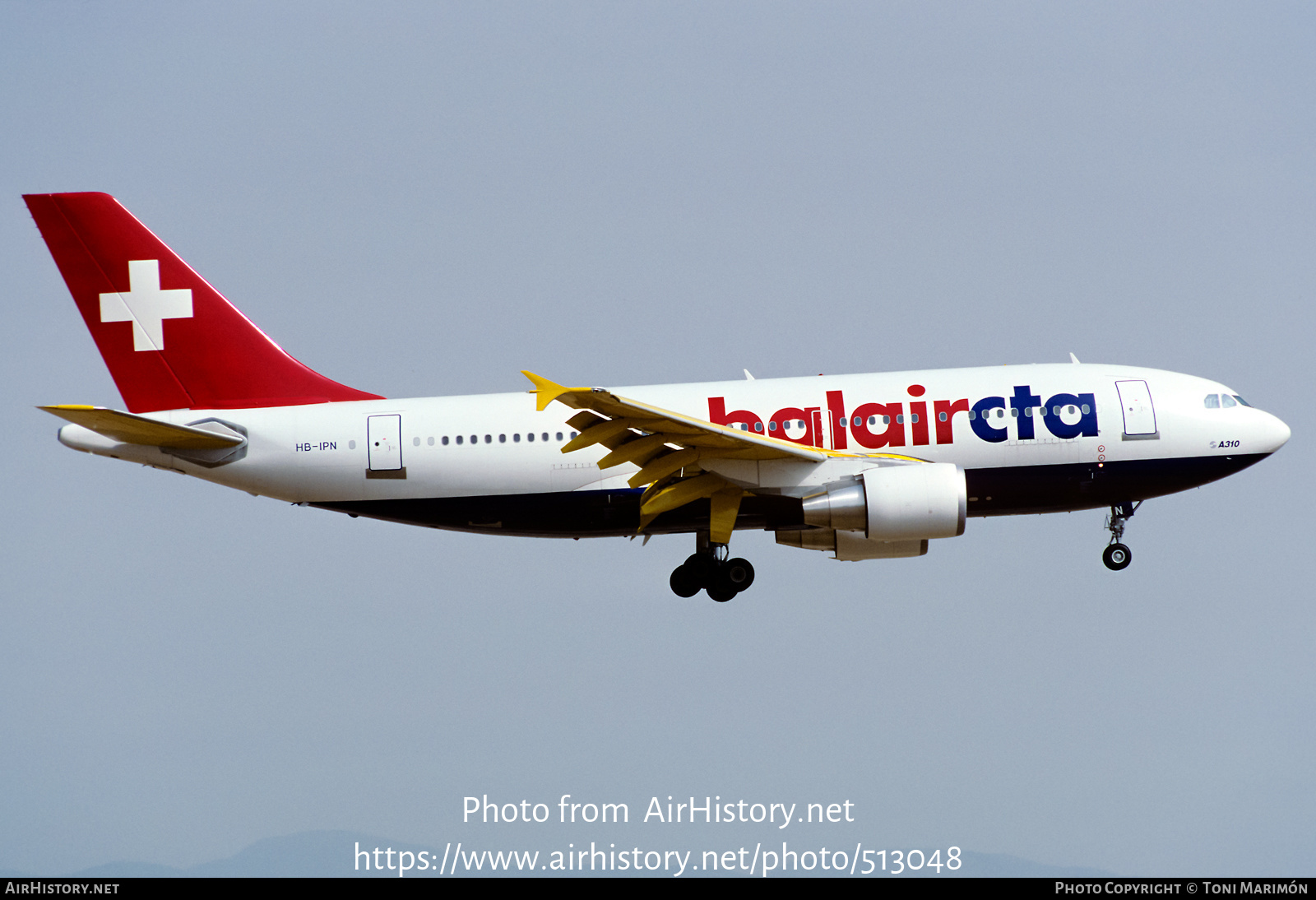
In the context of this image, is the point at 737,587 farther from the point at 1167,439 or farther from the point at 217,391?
the point at 217,391

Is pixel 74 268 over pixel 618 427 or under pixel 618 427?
over

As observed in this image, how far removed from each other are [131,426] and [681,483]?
10783 millimetres

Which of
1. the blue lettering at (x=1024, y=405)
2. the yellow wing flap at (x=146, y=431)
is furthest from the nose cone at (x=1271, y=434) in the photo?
the yellow wing flap at (x=146, y=431)

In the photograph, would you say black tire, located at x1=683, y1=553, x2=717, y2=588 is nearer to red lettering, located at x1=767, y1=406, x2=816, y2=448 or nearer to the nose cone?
red lettering, located at x1=767, y1=406, x2=816, y2=448

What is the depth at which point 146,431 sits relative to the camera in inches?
1107

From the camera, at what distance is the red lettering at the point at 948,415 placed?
28.4 meters

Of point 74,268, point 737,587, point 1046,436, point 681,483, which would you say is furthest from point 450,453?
point 1046,436

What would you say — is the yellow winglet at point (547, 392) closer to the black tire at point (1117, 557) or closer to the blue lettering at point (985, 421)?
the blue lettering at point (985, 421)

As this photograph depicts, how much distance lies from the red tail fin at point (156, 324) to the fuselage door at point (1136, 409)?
1569cm

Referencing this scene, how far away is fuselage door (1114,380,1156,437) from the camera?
2869 centimetres

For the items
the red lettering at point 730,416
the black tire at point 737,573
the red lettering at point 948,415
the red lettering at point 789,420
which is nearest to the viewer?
the red lettering at point 948,415

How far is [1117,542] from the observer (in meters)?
30.3

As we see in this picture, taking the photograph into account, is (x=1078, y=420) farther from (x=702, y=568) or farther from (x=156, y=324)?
(x=156, y=324)
